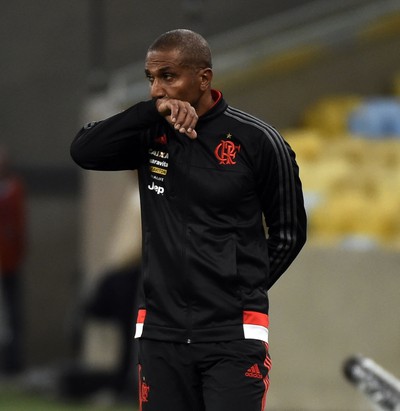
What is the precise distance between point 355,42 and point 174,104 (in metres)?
8.09

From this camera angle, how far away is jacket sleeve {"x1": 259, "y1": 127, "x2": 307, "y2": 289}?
4352mm

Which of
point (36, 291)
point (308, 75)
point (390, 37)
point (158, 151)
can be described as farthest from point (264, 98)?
point (158, 151)

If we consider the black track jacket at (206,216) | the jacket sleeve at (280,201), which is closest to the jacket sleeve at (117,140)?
the black track jacket at (206,216)

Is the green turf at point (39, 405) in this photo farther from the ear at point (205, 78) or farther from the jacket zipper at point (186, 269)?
the ear at point (205, 78)

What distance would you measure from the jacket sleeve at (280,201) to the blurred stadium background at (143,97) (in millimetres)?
4456

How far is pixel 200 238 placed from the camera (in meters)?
4.27

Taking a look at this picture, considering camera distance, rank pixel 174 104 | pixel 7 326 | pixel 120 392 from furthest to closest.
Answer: pixel 7 326
pixel 120 392
pixel 174 104

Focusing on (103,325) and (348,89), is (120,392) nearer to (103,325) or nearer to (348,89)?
(103,325)

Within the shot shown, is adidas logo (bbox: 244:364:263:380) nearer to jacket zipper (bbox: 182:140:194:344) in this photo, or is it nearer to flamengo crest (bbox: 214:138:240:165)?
jacket zipper (bbox: 182:140:194:344)

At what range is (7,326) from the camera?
10.9m

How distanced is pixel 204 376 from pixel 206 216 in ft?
1.58

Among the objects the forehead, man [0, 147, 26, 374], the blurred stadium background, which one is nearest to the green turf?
the blurred stadium background

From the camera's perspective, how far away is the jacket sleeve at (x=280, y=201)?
171 inches

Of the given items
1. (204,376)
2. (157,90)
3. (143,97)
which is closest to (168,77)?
(157,90)
